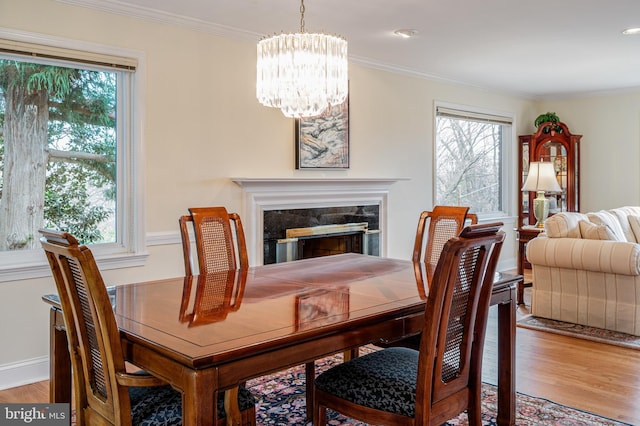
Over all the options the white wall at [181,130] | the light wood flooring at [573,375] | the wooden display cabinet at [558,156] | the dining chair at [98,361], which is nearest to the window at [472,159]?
the wooden display cabinet at [558,156]

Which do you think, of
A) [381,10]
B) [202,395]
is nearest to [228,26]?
[381,10]

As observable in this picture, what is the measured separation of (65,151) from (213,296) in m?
1.94

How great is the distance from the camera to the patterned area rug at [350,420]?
2621 millimetres

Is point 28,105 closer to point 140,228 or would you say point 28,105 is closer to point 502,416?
point 140,228

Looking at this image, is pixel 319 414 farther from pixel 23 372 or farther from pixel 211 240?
pixel 23 372

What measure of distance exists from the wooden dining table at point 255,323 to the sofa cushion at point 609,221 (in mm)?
2792

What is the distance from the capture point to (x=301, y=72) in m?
2.53

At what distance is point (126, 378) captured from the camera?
1552 mm

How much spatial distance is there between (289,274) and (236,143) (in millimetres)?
1880

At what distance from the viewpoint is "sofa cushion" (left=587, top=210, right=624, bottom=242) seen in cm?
474

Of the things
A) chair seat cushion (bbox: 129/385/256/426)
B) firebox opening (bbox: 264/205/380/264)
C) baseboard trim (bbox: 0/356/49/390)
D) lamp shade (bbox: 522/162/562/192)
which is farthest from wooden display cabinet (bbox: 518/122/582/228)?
chair seat cushion (bbox: 129/385/256/426)

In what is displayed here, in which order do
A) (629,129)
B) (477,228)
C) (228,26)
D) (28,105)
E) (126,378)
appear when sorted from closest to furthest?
(126,378), (477,228), (28,105), (228,26), (629,129)

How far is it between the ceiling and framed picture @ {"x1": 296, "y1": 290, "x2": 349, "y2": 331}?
6.99ft

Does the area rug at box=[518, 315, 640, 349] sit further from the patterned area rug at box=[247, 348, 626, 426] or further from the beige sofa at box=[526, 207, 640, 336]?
the patterned area rug at box=[247, 348, 626, 426]
